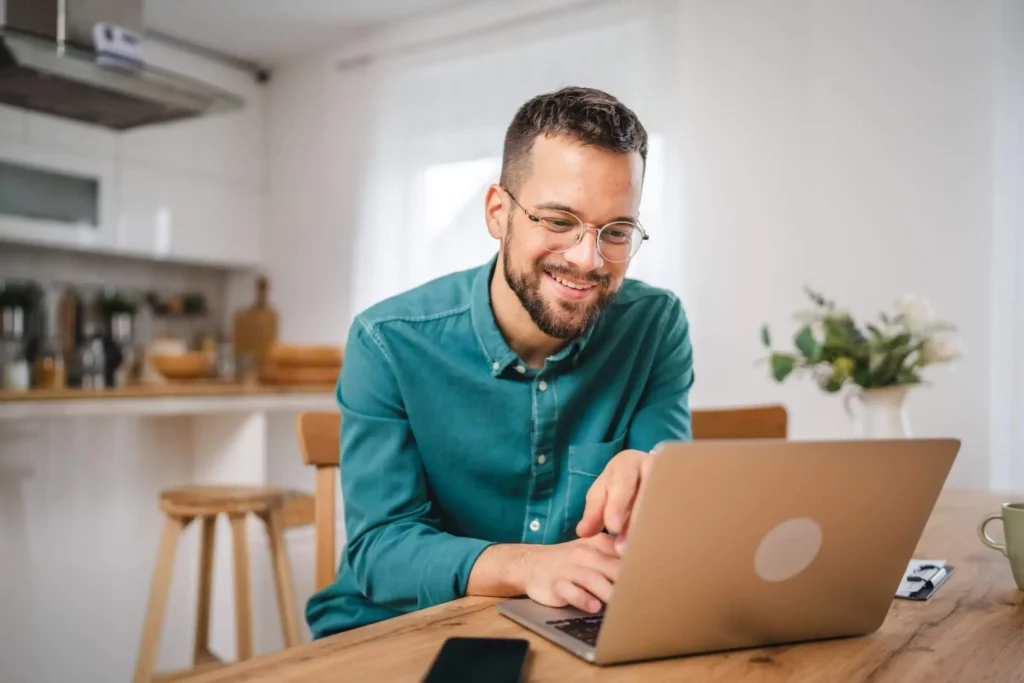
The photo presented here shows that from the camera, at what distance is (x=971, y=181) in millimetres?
2432

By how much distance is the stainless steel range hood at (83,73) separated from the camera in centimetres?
253

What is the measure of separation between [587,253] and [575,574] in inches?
17.7

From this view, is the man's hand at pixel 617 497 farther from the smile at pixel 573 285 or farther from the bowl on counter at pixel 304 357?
the bowl on counter at pixel 304 357

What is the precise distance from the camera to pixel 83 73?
2643 mm

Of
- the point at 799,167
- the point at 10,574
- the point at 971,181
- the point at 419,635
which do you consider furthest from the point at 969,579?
the point at 10,574

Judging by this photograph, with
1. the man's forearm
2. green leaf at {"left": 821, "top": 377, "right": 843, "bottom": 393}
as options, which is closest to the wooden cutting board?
green leaf at {"left": 821, "top": 377, "right": 843, "bottom": 393}

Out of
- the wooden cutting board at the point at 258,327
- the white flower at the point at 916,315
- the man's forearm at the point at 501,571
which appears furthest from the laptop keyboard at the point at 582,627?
the wooden cutting board at the point at 258,327

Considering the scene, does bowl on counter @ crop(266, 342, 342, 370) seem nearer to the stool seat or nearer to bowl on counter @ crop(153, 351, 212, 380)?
bowl on counter @ crop(153, 351, 212, 380)

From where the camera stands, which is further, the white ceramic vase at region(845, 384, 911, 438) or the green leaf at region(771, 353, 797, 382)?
the green leaf at region(771, 353, 797, 382)

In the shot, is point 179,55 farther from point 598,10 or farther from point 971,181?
point 971,181

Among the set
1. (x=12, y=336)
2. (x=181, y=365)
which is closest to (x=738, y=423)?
(x=181, y=365)

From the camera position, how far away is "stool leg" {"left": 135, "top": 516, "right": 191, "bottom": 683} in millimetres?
1953

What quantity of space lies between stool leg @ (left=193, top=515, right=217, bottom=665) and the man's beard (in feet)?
4.37

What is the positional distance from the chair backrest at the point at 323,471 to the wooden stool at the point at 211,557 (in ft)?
3.19
